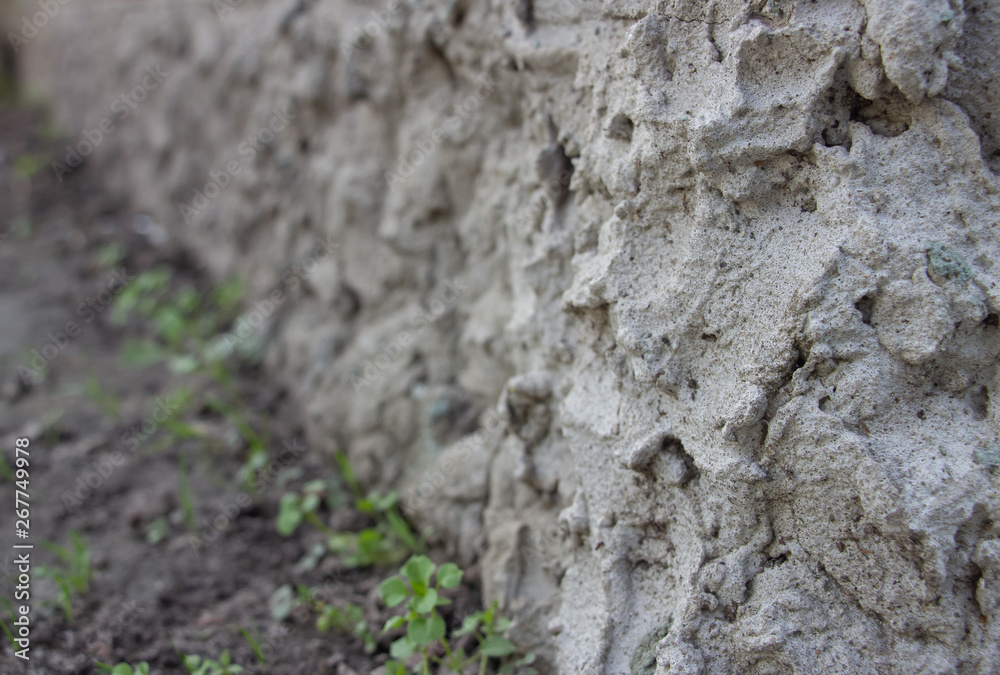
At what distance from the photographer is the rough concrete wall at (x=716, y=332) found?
1.31 m

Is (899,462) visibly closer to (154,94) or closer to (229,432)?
(229,432)

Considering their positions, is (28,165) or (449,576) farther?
(28,165)

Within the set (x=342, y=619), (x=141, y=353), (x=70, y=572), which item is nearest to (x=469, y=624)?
(x=342, y=619)

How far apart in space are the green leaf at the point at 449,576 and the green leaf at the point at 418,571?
46 millimetres

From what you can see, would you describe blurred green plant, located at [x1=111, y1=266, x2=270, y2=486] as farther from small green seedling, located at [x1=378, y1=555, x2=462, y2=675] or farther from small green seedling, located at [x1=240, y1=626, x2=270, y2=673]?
small green seedling, located at [x1=378, y1=555, x2=462, y2=675]

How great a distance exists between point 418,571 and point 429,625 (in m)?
0.13

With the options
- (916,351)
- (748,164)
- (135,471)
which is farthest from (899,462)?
(135,471)

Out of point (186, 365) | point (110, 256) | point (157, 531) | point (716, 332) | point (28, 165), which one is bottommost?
point (157, 531)

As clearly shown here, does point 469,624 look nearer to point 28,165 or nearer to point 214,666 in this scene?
point 214,666

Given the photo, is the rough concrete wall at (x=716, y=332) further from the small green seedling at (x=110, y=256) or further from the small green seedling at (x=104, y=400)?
the small green seedling at (x=110, y=256)

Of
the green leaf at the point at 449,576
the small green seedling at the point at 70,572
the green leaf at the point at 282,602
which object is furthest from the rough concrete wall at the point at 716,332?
the small green seedling at the point at 70,572

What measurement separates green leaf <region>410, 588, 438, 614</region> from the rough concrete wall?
0.25 meters

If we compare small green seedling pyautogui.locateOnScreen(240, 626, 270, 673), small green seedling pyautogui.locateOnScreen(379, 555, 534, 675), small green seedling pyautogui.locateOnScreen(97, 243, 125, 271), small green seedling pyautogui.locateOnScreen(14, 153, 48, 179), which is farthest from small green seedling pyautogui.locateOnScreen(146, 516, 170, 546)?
small green seedling pyautogui.locateOnScreen(14, 153, 48, 179)

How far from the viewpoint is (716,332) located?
4.95 feet
